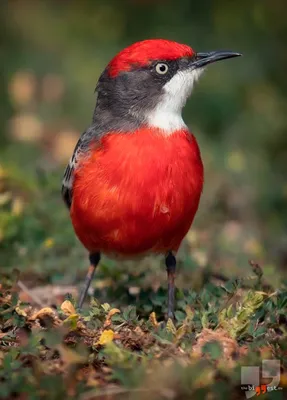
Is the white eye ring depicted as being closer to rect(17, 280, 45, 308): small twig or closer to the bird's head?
the bird's head

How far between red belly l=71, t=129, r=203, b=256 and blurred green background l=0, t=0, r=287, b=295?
0.82 metres

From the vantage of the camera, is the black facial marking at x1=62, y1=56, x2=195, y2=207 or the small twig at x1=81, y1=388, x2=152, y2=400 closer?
the small twig at x1=81, y1=388, x2=152, y2=400

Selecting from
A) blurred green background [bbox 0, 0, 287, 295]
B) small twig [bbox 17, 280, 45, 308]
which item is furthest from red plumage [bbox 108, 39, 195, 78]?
small twig [bbox 17, 280, 45, 308]

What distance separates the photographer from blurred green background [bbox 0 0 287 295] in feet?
23.0

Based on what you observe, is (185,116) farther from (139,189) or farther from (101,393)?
(101,393)

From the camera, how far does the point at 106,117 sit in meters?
6.00

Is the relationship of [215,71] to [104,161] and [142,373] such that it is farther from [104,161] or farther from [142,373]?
[142,373]

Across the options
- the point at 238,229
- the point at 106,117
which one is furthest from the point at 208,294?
the point at 238,229

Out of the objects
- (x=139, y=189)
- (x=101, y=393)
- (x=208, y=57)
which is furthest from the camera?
(x=208, y=57)

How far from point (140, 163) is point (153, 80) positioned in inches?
30.8

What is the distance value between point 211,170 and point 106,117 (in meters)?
3.72

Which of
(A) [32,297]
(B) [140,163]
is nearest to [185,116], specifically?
(A) [32,297]

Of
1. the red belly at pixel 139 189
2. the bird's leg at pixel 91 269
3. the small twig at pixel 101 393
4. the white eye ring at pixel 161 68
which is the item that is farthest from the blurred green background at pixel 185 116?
the small twig at pixel 101 393

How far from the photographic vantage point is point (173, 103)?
5875mm
